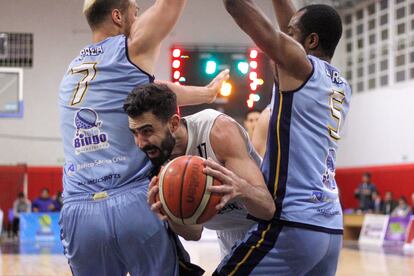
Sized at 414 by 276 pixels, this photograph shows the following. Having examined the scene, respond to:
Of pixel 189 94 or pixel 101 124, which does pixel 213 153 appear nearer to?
pixel 101 124

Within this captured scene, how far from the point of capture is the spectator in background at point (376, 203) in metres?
21.5

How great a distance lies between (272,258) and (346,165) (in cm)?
2233

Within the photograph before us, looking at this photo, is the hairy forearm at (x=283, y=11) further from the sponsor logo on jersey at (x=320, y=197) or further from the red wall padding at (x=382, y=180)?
the red wall padding at (x=382, y=180)

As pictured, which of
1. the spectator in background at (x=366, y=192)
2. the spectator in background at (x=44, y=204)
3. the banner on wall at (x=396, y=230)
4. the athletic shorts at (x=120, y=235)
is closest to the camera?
the athletic shorts at (x=120, y=235)

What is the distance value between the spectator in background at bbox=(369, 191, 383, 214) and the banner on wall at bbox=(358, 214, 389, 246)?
528 mm

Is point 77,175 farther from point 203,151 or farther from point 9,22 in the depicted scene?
point 9,22

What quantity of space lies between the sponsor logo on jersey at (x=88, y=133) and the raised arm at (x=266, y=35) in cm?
95

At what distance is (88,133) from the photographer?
3973 mm

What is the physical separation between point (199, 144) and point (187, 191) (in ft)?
1.86

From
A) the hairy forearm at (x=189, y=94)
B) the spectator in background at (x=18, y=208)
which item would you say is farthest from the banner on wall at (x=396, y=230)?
the hairy forearm at (x=189, y=94)

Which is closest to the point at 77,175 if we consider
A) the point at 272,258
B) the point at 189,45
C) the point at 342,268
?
the point at 272,258

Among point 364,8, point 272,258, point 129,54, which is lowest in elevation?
point 272,258

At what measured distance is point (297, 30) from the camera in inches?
159

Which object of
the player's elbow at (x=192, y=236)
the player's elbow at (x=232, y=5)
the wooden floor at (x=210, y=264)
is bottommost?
the wooden floor at (x=210, y=264)
